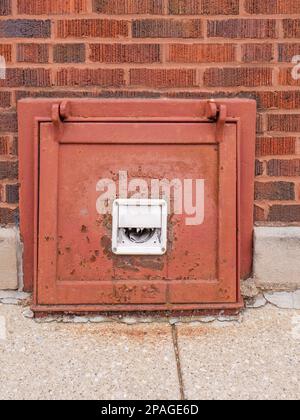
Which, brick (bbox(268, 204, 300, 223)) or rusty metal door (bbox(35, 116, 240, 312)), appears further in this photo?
brick (bbox(268, 204, 300, 223))

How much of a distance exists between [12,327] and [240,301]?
947 mm

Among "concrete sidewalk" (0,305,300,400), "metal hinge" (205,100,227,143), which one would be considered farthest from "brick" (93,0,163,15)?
"concrete sidewalk" (0,305,300,400)

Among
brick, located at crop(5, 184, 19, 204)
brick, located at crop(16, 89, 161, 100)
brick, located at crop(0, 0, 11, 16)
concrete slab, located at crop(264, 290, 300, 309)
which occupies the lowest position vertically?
concrete slab, located at crop(264, 290, 300, 309)

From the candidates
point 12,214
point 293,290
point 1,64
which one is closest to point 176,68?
point 1,64

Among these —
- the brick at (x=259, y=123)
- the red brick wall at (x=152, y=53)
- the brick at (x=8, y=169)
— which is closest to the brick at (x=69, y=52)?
the red brick wall at (x=152, y=53)

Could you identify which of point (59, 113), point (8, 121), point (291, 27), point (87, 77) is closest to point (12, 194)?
point (8, 121)

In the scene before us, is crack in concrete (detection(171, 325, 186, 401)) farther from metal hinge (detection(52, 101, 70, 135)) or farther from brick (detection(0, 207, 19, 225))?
metal hinge (detection(52, 101, 70, 135))

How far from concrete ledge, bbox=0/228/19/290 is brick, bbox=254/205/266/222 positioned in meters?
1.07

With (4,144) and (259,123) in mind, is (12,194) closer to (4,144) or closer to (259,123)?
(4,144)

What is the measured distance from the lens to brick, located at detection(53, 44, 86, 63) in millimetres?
2230

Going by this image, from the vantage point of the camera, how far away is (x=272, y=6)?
2.23 m

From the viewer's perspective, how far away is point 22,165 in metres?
2.26

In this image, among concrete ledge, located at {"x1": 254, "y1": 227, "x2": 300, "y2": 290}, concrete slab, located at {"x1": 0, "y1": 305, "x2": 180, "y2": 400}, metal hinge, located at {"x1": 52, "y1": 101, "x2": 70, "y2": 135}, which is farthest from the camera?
concrete ledge, located at {"x1": 254, "y1": 227, "x2": 300, "y2": 290}

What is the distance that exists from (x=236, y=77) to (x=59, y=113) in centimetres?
78
